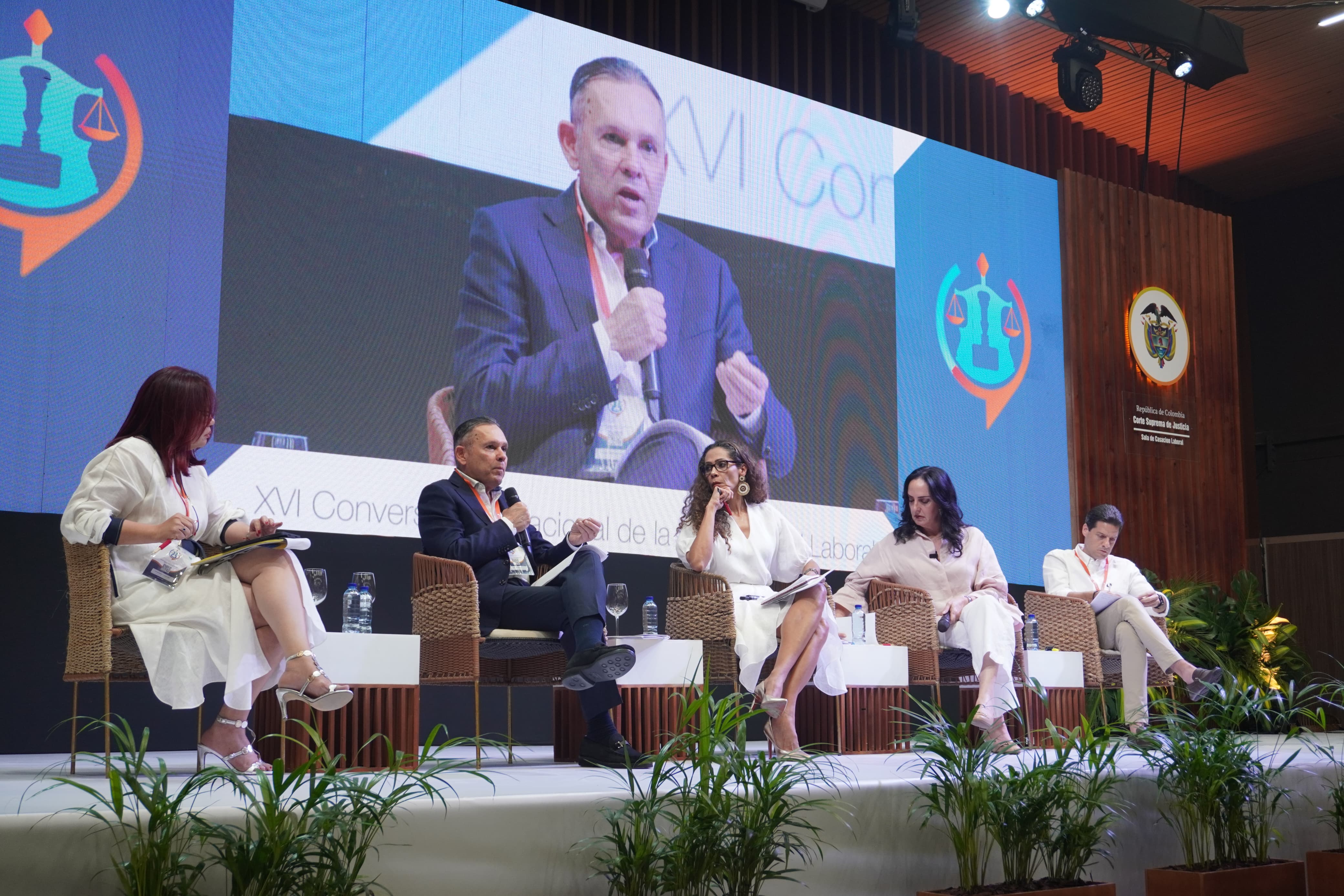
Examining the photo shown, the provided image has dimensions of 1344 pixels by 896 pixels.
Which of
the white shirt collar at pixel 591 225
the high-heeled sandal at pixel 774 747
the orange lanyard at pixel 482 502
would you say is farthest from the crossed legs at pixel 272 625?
the white shirt collar at pixel 591 225

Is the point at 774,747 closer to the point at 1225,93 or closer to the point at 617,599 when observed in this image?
the point at 617,599

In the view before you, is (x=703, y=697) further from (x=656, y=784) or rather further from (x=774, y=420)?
(x=774, y=420)

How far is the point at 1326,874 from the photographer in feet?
11.3

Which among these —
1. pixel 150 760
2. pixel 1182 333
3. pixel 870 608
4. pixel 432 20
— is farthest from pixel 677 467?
pixel 1182 333

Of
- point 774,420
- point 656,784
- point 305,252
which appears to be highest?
point 305,252

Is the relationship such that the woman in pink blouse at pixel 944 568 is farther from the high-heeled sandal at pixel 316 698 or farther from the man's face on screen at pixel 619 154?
the high-heeled sandal at pixel 316 698

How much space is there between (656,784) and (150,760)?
2416 mm

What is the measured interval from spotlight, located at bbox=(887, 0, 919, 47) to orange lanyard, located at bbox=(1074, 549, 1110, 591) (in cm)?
281

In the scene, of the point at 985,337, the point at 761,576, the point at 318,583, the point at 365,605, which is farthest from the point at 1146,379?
the point at 318,583

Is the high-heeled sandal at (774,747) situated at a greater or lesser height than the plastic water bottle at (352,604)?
lesser

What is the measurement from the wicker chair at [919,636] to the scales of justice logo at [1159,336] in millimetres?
4049

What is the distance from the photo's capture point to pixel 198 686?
312cm

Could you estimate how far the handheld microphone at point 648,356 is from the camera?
19.6 feet

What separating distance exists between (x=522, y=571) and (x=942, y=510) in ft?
6.01
